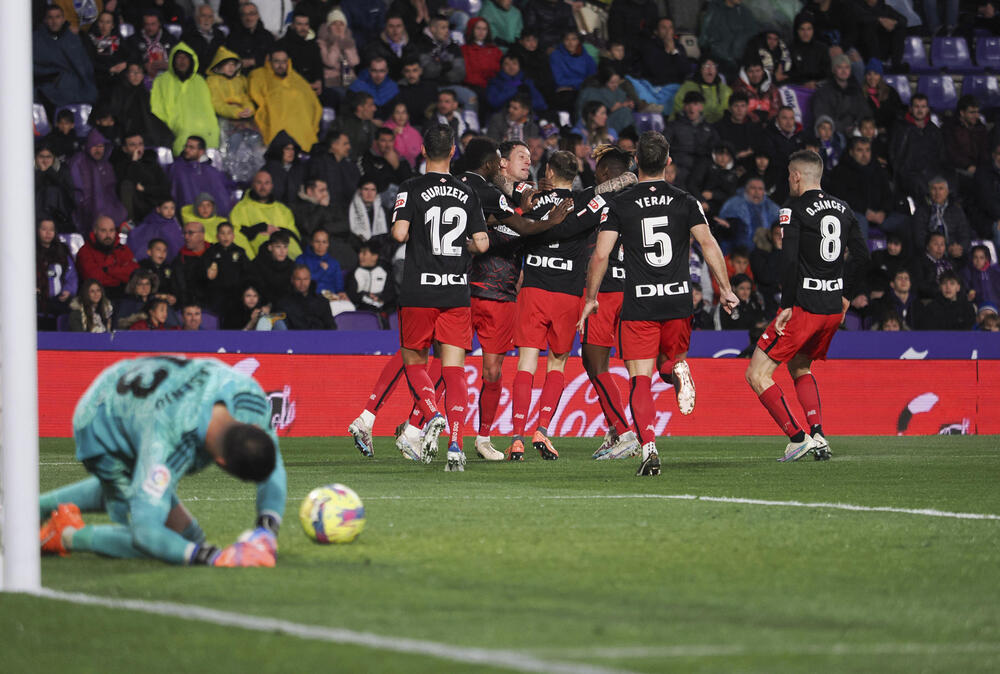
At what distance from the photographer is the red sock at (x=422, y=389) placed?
11398 mm

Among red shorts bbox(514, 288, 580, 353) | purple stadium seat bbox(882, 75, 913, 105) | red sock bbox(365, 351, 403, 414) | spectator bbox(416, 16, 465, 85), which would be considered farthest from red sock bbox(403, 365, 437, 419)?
purple stadium seat bbox(882, 75, 913, 105)

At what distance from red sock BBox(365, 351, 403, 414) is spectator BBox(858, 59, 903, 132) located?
12239 millimetres

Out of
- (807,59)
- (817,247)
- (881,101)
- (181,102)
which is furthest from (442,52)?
(817,247)

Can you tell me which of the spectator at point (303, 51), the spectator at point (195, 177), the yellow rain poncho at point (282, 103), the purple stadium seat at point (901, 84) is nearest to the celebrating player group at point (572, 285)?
the spectator at point (195, 177)

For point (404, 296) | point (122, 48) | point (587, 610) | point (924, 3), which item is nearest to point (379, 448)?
point (404, 296)

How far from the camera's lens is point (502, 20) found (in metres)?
21.8

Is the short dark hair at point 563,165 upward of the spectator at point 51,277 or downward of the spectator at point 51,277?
upward

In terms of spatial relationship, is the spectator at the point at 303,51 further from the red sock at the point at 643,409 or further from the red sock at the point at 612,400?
the red sock at the point at 643,409

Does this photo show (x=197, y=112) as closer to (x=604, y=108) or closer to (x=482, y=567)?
(x=604, y=108)

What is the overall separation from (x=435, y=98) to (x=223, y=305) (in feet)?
15.7

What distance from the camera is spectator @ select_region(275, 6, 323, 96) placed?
1972 cm

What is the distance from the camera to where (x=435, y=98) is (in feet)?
66.4

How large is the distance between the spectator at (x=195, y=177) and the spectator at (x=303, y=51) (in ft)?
6.86

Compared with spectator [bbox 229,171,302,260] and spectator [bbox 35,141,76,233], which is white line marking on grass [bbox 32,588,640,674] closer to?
spectator [bbox 229,171,302,260]
